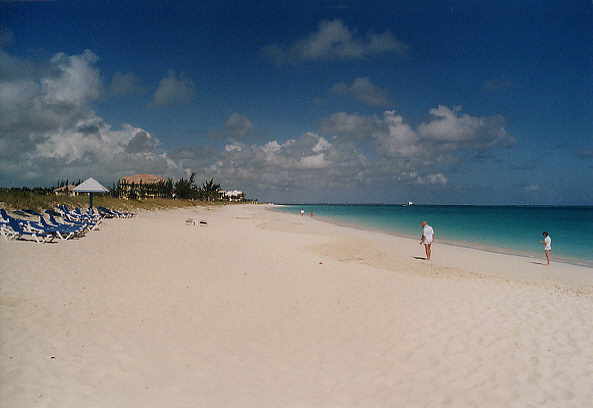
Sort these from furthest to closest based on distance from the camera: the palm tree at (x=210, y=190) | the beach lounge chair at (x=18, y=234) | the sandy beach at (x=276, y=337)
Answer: the palm tree at (x=210, y=190), the beach lounge chair at (x=18, y=234), the sandy beach at (x=276, y=337)

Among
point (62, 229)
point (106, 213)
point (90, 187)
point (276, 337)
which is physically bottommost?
point (276, 337)

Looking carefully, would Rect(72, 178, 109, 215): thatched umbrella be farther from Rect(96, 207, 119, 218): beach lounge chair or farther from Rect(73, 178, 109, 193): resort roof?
Rect(96, 207, 119, 218): beach lounge chair

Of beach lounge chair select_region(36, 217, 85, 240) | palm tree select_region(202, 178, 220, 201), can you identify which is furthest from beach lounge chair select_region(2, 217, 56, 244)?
palm tree select_region(202, 178, 220, 201)

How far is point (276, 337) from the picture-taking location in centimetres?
545

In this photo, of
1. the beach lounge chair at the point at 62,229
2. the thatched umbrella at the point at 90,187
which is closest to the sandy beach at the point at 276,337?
the beach lounge chair at the point at 62,229

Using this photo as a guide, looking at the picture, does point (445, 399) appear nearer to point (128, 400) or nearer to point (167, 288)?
point (128, 400)

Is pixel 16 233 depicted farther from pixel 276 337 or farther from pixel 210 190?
pixel 210 190

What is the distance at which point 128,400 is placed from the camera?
137 inches

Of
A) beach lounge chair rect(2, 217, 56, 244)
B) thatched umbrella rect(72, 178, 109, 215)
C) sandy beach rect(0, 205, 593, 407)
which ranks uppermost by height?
thatched umbrella rect(72, 178, 109, 215)

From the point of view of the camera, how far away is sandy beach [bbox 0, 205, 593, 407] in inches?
150

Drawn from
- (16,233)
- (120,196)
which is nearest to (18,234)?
(16,233)

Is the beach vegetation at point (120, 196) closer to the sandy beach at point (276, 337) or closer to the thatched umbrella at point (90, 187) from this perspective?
the thatched umbrella at point (90, 187)

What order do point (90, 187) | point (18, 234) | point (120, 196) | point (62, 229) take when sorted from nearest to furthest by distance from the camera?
1. point (18, 234)
2. point (62, 229)
3. point (90, 187)
4. point (120, 196)

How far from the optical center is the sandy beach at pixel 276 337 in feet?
12.5
